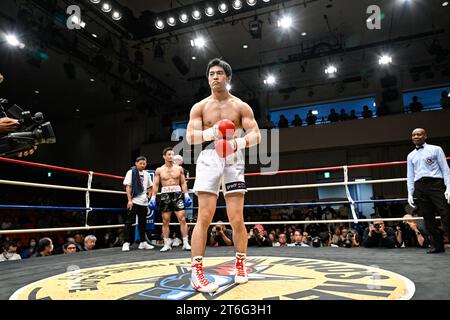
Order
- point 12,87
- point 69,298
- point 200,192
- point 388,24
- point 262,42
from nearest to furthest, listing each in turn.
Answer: point 69,298, point 200,192, point 388,24, point 262,42, point 12,87

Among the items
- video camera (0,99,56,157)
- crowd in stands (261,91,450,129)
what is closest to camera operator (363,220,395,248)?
video camera (0,99,56,157)

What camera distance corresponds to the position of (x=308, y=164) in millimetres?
10461

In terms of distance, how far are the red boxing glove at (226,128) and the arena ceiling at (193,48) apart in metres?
5.25

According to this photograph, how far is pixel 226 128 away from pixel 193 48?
7403 mm

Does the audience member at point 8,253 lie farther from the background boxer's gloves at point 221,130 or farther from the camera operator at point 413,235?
the camera operator at point 413,235

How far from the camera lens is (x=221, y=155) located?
178 cm

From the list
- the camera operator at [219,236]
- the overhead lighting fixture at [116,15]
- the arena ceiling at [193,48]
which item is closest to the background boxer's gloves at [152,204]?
the camera operator at [219,236]

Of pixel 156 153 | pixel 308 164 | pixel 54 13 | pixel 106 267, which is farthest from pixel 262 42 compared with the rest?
pixel 106 267

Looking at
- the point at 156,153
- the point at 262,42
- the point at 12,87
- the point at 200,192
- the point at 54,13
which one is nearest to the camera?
the point at 200,192

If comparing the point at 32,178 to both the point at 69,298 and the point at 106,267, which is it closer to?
the point at 106,267

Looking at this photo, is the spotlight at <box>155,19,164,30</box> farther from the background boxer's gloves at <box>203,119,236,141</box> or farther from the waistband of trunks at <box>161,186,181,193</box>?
the background boxer's gloves at <box>203,119,236,141</box>

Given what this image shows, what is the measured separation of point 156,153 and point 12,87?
17.2ft

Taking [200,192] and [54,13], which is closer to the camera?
[200,192]

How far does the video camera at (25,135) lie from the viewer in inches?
75.5
